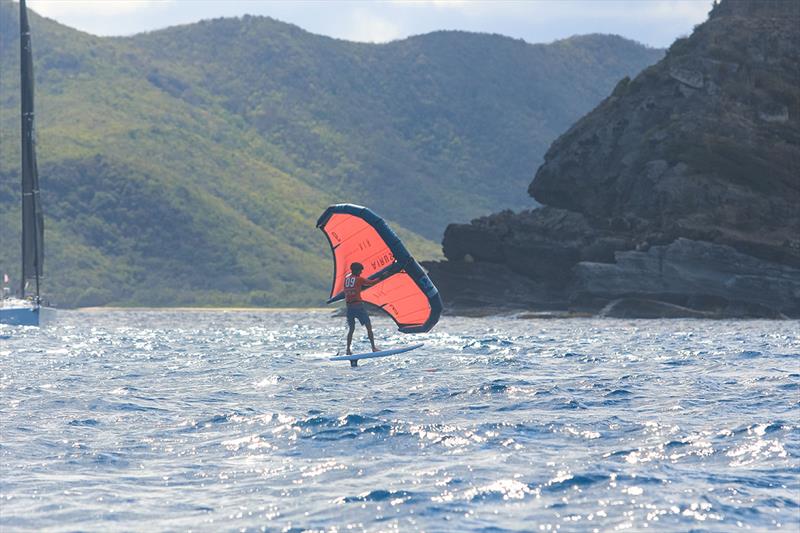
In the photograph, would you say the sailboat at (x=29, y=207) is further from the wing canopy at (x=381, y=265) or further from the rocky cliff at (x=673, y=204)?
the wing canopy at (x=381, y=265)

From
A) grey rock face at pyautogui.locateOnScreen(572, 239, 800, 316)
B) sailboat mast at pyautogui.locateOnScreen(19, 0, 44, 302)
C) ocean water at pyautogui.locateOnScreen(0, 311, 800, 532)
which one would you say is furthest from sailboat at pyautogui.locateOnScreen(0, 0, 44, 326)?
ocean water at pyautogui.locateOnScreen(0, 311, 800, 532)

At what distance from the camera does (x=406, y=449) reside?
17.0m

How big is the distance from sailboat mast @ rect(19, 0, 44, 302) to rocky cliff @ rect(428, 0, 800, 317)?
1269 inches

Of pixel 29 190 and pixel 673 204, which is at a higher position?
pixel 29 190

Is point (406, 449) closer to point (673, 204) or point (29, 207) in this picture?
point (29, 207)

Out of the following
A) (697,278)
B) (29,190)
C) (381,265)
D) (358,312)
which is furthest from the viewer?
(697,278)

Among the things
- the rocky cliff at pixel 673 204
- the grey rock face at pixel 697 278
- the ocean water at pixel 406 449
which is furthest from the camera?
the rocky cliff at pixel 673 204

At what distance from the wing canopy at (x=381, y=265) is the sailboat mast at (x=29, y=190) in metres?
39.1

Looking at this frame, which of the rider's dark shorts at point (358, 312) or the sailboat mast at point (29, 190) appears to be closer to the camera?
the rider's dark shorts at point (358, 312)

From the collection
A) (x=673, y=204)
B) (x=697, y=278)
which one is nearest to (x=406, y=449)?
(x=697, y=278)

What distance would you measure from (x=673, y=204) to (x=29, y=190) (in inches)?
1681

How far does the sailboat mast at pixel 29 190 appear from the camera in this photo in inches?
2648

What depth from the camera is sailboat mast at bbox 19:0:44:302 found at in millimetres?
67250

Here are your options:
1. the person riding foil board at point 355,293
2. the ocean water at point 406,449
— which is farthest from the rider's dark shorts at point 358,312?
the ocean water at point 406,449
